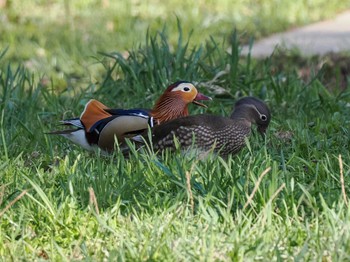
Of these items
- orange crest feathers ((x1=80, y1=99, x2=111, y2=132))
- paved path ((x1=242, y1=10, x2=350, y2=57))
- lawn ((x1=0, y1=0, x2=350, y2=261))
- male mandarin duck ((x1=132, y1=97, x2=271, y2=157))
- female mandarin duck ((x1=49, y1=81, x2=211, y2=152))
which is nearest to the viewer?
lawn ((x1=0, y1=0, x2=350, y2=261))

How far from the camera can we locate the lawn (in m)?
3.85

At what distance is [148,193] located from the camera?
446 cm

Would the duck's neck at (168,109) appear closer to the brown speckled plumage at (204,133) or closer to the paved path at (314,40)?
the brown speckled plumage at (204,133)

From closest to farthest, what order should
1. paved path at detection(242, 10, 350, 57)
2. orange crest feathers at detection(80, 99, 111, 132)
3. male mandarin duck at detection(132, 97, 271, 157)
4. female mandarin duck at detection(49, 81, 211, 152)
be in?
male mandarin duck at detection(132, 97, 271, 157)
female mandarin duck at detection(49, 81, 211, 152)
orange crest feathers at detection(80, 99, 111, 132)
paved path at detection(242, 10, 350, 57)

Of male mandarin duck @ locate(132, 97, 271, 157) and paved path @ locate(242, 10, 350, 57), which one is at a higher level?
male mandarin duck @ locate(132, 97, 271, 157)

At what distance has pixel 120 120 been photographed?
18.3 feet

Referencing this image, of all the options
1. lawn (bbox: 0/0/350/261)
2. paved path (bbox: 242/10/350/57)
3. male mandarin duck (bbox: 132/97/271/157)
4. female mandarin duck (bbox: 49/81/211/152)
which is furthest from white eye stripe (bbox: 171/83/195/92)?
paved path (bbox: 242/10/350/57)

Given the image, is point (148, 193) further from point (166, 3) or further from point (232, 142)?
point (166, 3)

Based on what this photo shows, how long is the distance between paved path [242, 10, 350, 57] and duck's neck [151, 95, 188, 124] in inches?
135

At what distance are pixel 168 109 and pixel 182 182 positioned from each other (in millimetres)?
1328

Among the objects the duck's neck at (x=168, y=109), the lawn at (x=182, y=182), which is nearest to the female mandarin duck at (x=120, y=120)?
the duck's neck at (x=168, y=109)

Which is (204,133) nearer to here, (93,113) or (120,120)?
(120,120)

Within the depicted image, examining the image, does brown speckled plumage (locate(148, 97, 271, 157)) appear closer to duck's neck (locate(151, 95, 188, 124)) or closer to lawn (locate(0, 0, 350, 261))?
lawn (locate(0, 0, 350, 261))

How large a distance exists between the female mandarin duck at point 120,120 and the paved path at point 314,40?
11.2 feet
